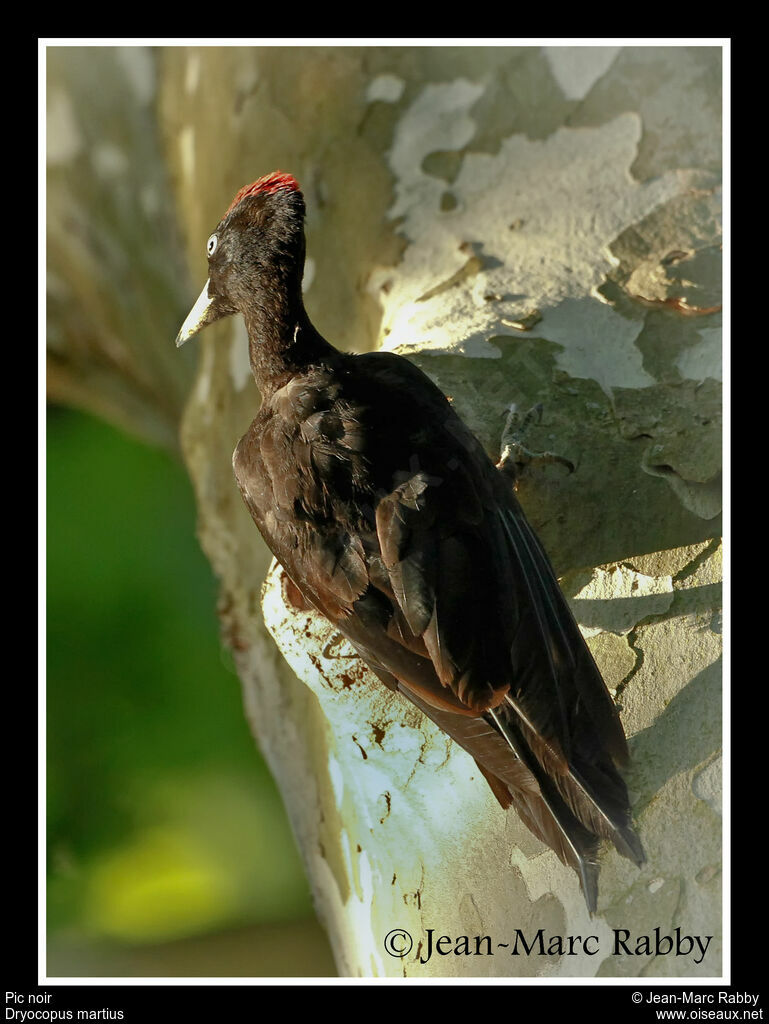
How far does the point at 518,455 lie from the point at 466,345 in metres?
0.31

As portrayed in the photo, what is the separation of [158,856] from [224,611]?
2.69ft

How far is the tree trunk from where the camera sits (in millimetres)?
1657

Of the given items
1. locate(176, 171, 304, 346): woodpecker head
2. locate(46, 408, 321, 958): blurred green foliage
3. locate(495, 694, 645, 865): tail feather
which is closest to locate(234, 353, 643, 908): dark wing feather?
locate(495, 694, 645, 865): tail feather

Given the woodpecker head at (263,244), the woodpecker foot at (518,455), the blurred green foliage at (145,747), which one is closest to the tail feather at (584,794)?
the woodpecker foot at (518,455)

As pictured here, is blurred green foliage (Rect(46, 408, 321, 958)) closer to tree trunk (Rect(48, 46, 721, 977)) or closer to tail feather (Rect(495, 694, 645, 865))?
tree trunk (Rect(48, 46, 721, 977))

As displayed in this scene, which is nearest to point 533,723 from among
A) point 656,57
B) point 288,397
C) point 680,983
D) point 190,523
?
point 680,983

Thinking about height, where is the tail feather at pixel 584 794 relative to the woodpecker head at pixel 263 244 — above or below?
below

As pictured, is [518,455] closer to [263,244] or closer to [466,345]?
[466,345]

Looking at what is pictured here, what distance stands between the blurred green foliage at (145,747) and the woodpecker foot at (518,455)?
1.67m

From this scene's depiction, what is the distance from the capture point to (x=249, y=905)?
2871mm

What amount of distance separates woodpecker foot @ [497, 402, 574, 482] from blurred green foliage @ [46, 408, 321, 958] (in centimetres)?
167

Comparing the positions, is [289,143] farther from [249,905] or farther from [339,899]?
[249,905]

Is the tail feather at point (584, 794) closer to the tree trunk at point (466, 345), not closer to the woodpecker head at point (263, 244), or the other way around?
the tree trunk at point (466, 345)

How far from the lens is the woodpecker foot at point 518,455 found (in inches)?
72.4
